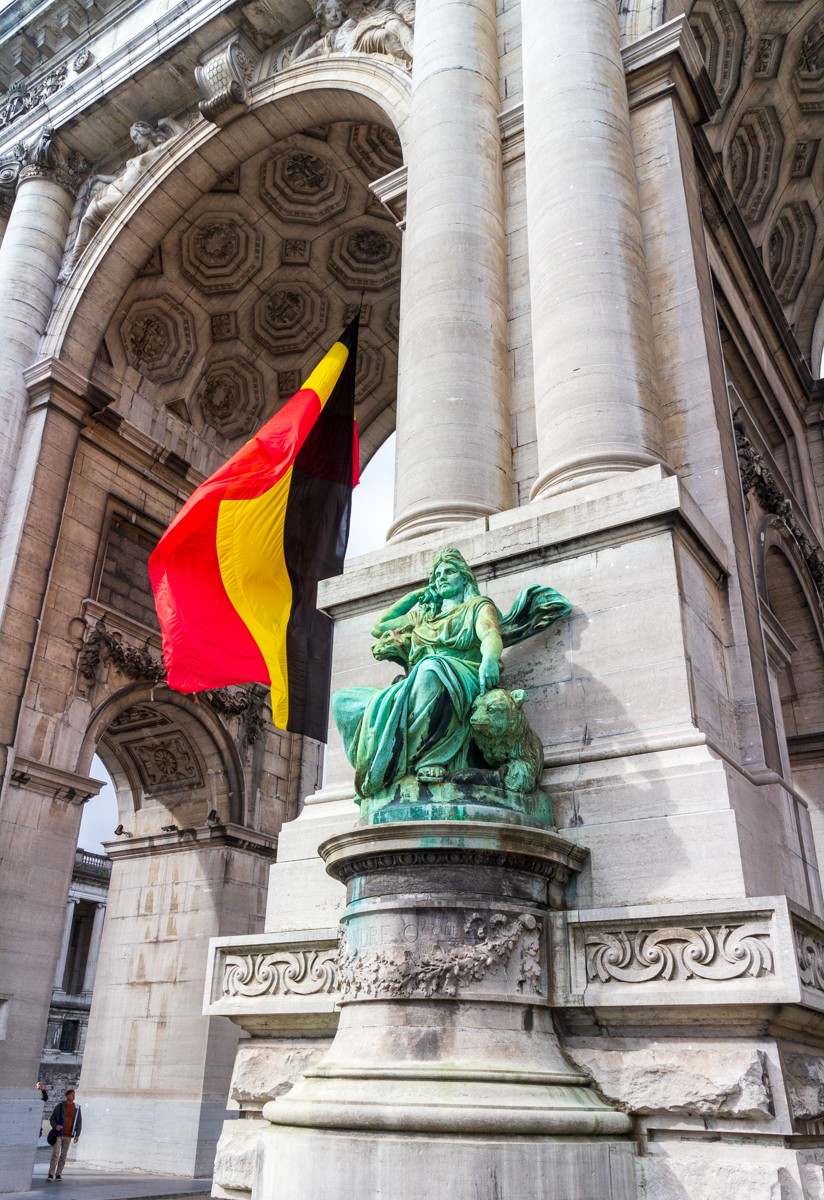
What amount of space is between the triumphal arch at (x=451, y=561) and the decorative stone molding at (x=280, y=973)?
0.03 metres

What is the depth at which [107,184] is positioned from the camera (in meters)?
17.8

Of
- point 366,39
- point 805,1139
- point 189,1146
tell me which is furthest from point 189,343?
point 805,1139

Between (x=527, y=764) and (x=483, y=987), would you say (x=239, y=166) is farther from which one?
(x=483, y=987)

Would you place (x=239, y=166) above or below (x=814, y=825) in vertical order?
above

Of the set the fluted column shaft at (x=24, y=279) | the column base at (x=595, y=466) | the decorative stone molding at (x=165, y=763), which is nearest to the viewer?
the column base at (x=595, y=466)

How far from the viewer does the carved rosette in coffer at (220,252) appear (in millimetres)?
18094

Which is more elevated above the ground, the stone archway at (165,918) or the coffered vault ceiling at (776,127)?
the coffered vault ceiling at (776,127)

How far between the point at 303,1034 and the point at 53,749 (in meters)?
9.72

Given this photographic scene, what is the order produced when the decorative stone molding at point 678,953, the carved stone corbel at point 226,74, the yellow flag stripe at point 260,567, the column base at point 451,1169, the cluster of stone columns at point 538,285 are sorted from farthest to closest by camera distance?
the carved stone corbel at point 226,74
the yellow flag stripe at point 260,567
the cluster of stone columns at point 538,285
the decorative stone molding at point 678,953
the column base at point 451,1169

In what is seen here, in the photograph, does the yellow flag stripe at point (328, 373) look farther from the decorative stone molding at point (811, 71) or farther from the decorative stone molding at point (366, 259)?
the decorative stone molding at point (811, 71)

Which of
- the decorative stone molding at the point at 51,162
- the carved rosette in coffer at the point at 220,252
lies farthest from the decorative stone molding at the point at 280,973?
the decorative stone molding at the point at 51,162

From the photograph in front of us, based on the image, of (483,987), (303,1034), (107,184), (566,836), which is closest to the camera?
(483,987)

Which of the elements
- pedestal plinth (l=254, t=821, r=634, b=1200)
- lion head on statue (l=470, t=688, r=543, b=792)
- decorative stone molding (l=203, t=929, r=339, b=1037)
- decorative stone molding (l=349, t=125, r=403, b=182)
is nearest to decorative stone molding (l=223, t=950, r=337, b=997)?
decorative stone molding (l=203, t=929, r=339, b=1037)

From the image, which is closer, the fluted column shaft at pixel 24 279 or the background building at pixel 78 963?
the fluted column shaft at pixel 24 279
